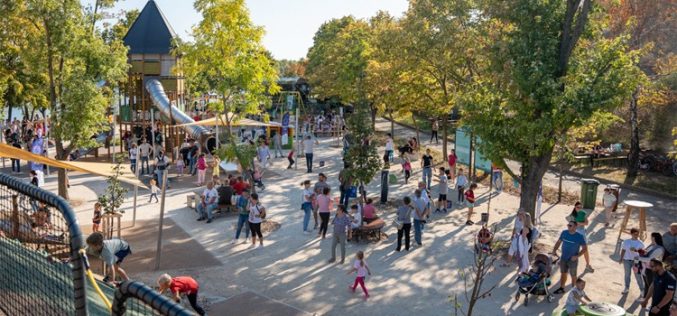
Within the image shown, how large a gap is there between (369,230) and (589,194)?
27.1 ft

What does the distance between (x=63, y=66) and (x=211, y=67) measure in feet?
15.3

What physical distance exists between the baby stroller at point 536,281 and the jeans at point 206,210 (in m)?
9.04

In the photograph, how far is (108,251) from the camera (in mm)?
10430

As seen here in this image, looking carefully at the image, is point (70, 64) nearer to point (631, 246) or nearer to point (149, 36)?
point (631, 246)

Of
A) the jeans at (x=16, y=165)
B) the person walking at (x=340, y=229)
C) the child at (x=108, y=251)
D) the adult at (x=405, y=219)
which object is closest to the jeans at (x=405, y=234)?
the adult at (x=405, y=219)

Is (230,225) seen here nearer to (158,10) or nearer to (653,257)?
(653,257)

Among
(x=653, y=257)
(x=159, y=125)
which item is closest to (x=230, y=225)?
(x=653, y=257)

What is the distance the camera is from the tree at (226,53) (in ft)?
54.4

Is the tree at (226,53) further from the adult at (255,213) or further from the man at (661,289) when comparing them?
the man at (661,289)

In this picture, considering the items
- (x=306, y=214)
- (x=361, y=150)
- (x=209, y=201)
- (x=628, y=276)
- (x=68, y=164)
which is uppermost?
(x=361, y=150)

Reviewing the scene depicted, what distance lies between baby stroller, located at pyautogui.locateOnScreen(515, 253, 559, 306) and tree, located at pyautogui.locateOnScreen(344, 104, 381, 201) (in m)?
5.73

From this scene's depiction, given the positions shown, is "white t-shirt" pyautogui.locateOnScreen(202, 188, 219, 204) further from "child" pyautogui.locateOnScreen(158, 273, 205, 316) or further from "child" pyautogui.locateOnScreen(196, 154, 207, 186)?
"child" pyautogui.locateOnScreen(158, 273, 205, 316)

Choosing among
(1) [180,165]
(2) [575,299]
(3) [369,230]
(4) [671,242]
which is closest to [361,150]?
(3) [369,230]

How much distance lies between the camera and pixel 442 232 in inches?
639
